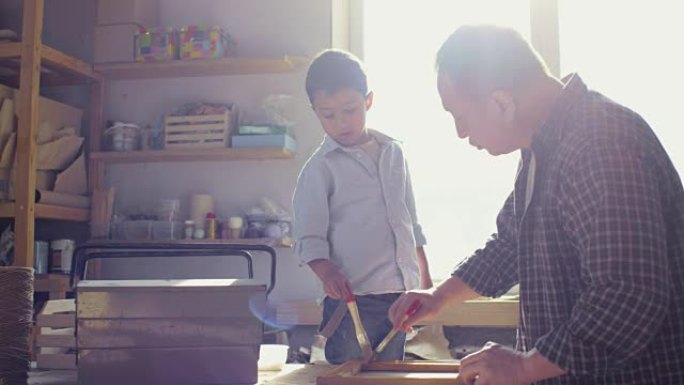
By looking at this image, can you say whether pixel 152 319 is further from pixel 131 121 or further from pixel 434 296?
pixel 131 121

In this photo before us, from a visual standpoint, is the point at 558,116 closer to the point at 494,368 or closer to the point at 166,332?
the point at 494,368

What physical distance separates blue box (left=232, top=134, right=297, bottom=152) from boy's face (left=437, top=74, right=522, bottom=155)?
1.66m

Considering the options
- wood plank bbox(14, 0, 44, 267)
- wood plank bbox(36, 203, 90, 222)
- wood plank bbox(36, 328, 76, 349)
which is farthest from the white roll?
wood plank bbox(36, 328, 76, 349)

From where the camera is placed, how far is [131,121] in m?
2.96

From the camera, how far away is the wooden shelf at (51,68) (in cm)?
260

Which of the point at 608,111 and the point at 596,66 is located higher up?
the point at 596,66

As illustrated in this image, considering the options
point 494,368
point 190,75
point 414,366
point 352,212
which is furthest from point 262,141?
point 494,368

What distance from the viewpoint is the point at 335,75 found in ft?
5.34

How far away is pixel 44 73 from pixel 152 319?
6.81 ft

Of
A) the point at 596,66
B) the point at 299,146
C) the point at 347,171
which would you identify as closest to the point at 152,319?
A: the point at 347,171

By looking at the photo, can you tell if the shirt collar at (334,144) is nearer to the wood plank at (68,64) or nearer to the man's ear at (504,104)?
the man's ear at (504,104)

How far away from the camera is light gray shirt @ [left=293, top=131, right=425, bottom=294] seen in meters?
1.65

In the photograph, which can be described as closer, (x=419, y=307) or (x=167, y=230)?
(x=419, y=307)

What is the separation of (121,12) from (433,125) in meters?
1.21
